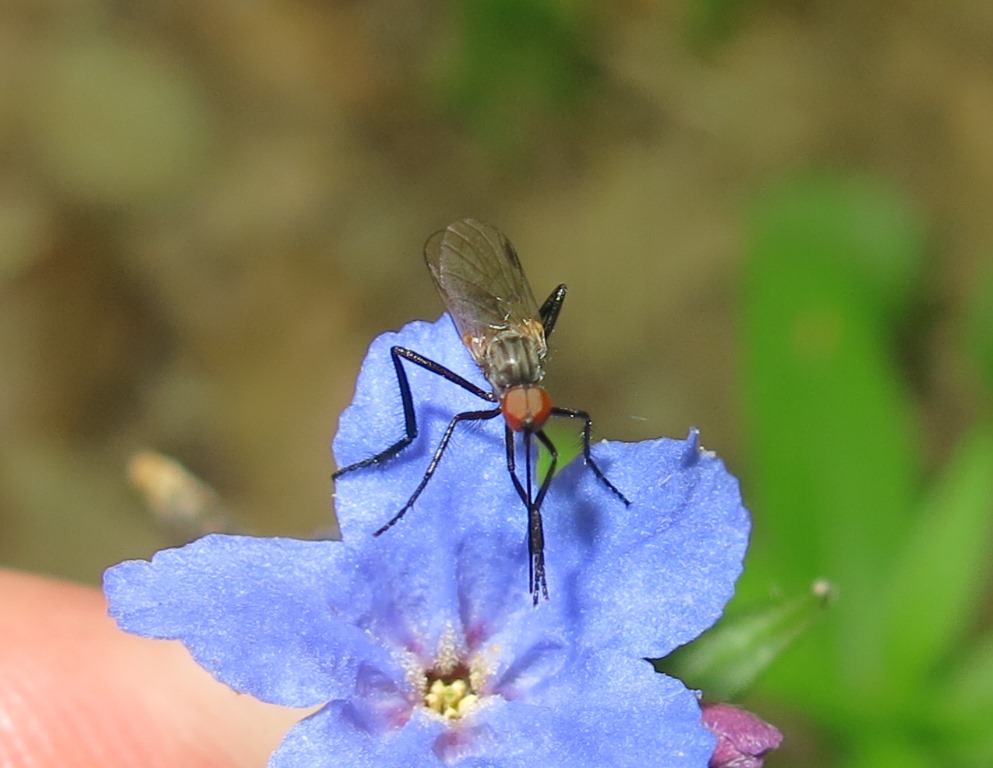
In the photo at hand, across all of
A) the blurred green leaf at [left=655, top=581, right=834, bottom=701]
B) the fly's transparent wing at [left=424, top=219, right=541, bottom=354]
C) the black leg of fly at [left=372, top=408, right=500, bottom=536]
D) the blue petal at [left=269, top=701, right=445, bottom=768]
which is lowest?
the blue petal at [left=269, top=701, right=445, bottom=768]

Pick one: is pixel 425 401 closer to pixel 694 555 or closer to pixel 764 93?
pixel 694 555

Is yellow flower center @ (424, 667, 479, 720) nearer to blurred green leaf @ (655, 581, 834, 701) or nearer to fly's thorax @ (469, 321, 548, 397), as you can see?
blurred green leaf @ (655, 581, 834, 701)

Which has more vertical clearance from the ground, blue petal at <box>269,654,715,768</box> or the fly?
the fly

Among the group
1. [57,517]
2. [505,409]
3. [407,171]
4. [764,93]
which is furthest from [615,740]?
[764,93]

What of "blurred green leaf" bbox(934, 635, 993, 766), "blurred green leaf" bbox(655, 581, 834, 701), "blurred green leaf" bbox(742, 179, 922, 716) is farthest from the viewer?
"blurred green leaf" bbox(742, 179, 922, 716)

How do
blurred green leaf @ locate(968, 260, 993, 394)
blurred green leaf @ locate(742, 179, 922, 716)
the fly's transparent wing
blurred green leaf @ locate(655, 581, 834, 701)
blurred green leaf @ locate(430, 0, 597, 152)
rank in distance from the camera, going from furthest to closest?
blurred green leaf @ locate(430, 0, 597, 152), blurred green leaf @ locate(968, 260, 993, 394), blurred green leaf @ locate(742, 179, 922, 716), the fly's transparent wing, blurred green leaf @ locate(655, 581, 834, 701)

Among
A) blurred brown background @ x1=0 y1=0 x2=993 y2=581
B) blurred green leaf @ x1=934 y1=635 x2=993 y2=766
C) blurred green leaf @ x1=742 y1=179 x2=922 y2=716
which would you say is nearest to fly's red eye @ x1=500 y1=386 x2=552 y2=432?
blurred green leaf @ x1=742 y1=179 x2=922 y2=716

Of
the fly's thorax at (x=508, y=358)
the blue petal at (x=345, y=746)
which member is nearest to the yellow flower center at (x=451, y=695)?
the blue petal at (x=345, y=746)

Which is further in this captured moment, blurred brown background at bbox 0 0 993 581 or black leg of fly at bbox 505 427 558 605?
blurred brown background at bbox 0 0 993 581
